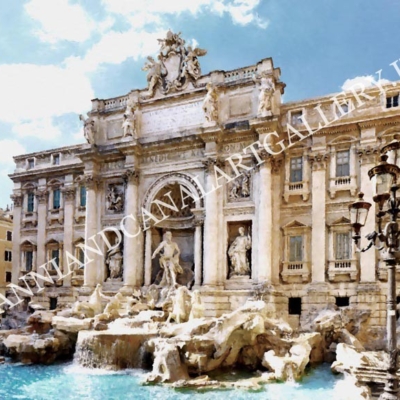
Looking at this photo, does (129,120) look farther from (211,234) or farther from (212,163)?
(211,234)

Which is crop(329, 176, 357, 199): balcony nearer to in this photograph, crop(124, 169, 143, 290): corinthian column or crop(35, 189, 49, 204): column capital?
crop(124, 169, 143, 290): corinthian column

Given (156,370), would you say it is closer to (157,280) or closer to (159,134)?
(157,280)

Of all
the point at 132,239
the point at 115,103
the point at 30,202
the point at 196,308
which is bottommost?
the point at 196,308

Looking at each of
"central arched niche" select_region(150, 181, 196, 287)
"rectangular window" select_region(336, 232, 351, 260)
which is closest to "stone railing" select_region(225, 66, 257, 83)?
"central arched niche" select_region(150, 181, 196, 287)

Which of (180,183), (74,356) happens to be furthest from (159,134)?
(74,356)

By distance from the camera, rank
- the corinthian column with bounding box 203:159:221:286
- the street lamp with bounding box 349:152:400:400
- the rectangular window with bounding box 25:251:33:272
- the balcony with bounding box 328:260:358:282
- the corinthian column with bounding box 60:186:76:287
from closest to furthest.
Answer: the street lamp with bounding box 349:152:400:400 < the balcony with bounding box 328:260:358:282 < the corinthian column with bounding box 203:159:221:286 < the corinthian column with bounding box 60:186:76:287 < the rectangular window with bounding box 25:251:33:272

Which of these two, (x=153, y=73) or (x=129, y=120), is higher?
(x=153, y=73)

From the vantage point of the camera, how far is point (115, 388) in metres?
11.7

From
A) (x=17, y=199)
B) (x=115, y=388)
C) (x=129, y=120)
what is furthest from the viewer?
(x=17, y=199)

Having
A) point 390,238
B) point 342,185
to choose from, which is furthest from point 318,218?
point 390,238

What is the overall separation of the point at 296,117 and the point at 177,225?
685 centimetres

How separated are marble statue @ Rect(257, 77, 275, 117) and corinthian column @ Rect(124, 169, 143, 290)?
6.09 metres

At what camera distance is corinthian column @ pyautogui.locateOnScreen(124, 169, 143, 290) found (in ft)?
63.4

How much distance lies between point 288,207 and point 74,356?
9.17m
